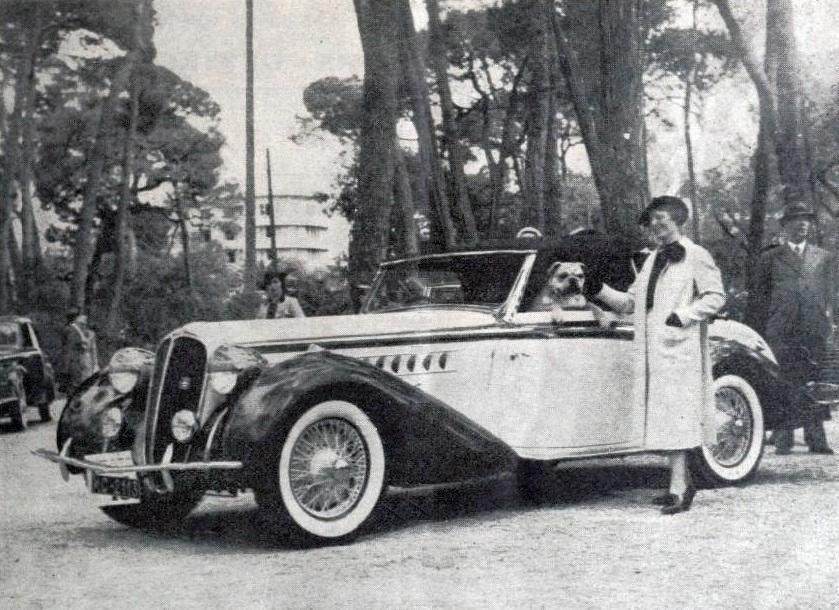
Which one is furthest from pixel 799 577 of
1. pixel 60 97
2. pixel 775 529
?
pixel 60 97

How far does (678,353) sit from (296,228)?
12514 mm

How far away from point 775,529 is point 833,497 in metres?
0.92

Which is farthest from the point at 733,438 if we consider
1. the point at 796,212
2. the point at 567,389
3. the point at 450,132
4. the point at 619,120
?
the point at 450,132

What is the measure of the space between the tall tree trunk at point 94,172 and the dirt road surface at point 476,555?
4.74 meters

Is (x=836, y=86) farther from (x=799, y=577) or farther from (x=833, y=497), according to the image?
(x=799, y=577)

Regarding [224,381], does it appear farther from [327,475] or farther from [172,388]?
[327,475]

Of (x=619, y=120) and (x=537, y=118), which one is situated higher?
(x=537, y=118)

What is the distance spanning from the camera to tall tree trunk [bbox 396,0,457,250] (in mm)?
12102

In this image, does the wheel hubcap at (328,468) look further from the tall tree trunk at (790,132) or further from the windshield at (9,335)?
the windshield at (9,335)

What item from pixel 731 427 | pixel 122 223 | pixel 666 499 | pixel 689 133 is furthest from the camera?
pixel 689 133

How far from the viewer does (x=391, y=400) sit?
4.62 m

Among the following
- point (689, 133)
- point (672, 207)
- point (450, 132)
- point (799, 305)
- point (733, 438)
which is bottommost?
point (733, 438)

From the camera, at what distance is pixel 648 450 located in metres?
5.29


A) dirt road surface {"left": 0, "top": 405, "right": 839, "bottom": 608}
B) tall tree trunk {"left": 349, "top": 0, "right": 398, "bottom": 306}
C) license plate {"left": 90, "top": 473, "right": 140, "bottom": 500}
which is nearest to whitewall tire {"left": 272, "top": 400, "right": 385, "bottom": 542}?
dirt road surface {"left": 0, "top": 405, "right": 839, "bottom": 608}
